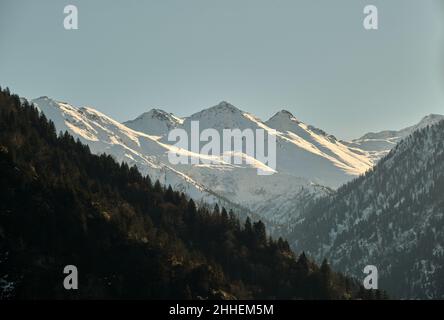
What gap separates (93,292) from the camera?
19888 centimetres
